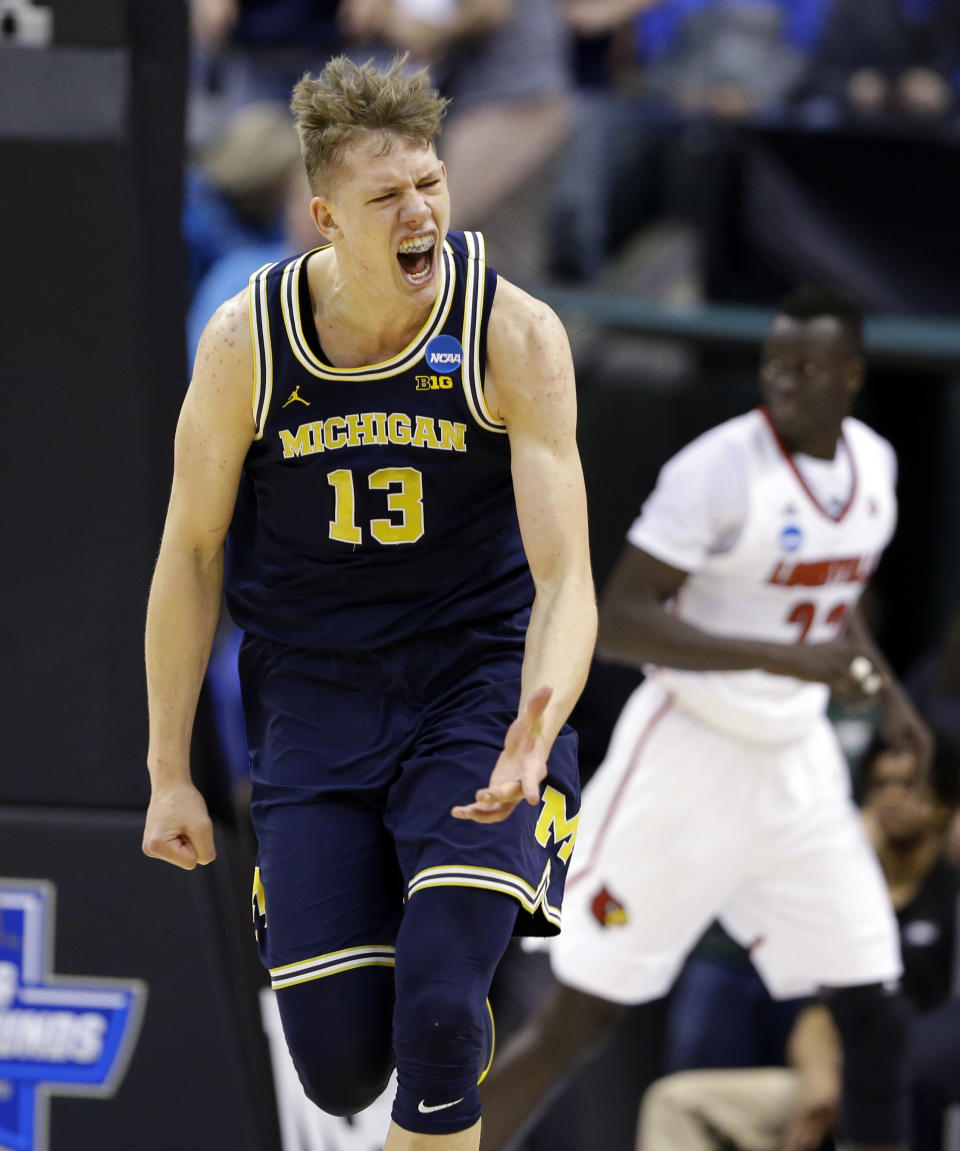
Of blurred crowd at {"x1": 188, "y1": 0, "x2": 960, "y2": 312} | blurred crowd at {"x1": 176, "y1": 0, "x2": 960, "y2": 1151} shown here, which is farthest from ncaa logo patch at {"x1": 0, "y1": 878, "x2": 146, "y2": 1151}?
blurred crowd at {"x1": 188, "y1": 0, "x2": 960, "y2": 312}

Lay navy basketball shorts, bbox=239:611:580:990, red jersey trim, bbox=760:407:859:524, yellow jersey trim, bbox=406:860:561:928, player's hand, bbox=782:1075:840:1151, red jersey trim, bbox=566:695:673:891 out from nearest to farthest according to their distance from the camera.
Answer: yellow jersey trim, bbox=406:860:561:928
navy basketball shorts, bbox=239:611:580:990
red jersey trim, bbox=760:407:859:524
red jersey trim, bbox=566:695:673:891
player's hand, bbox=782:1075:840:1151

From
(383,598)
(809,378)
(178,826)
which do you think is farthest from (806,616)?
(178,826)

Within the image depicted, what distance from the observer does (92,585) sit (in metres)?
4.09

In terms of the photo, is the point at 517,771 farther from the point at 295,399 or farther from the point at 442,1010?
the point at 295,399

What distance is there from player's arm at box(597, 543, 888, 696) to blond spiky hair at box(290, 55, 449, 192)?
5.98 ft

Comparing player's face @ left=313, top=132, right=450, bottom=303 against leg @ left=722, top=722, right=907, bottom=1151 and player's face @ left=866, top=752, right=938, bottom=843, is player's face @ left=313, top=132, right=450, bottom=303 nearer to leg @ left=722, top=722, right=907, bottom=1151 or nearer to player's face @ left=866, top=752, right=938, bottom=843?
leg @ left=722, top=722, right=907, bottom=1151

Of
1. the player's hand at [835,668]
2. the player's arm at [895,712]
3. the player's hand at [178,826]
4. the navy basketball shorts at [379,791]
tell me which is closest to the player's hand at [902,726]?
the player's arm at [895,712]

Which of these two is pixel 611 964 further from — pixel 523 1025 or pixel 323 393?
pixel 323 393

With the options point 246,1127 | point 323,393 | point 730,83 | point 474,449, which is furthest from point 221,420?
point 730,83

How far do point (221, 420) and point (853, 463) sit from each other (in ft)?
Answer: 7.06

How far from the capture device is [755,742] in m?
4.71

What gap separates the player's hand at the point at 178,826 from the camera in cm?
323

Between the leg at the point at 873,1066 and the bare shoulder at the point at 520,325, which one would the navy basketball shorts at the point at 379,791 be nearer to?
the bare shoulder at the point at 520,325

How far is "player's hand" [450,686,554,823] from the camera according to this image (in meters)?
2.71
